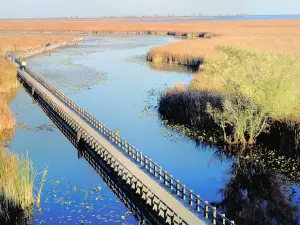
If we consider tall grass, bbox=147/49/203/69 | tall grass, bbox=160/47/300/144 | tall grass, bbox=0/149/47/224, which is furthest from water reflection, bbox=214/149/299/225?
tall grass, bbox=147/49/203/69

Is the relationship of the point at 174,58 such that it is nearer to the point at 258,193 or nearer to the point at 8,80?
the point at 8,80

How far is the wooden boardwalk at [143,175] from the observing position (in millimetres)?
19078

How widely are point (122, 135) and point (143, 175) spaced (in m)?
12.3

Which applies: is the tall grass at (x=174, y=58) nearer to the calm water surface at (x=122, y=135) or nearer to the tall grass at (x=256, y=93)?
the calm water surface at (x=122, y=135)

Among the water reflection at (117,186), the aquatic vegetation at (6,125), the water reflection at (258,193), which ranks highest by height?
the aquatic vegetation at (6,125)

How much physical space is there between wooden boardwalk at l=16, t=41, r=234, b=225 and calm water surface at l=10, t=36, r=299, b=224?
1.43m

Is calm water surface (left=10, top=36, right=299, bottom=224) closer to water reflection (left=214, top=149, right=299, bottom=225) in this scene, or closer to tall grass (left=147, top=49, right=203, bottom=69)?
water reflection (left=214, top=149, right=299, bottom=225)

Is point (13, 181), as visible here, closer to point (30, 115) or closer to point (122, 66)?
point (30, 115)

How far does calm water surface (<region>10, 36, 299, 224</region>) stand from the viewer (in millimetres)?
22688

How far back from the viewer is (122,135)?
116 ft

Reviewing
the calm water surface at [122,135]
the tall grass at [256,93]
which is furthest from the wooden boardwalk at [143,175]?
the tall grass at [256,93]

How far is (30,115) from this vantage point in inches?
1699

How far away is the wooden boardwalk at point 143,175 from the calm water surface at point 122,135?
1.43 metres

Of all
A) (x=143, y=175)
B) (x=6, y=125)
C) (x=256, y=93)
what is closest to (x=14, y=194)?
(x=143, y=175)
